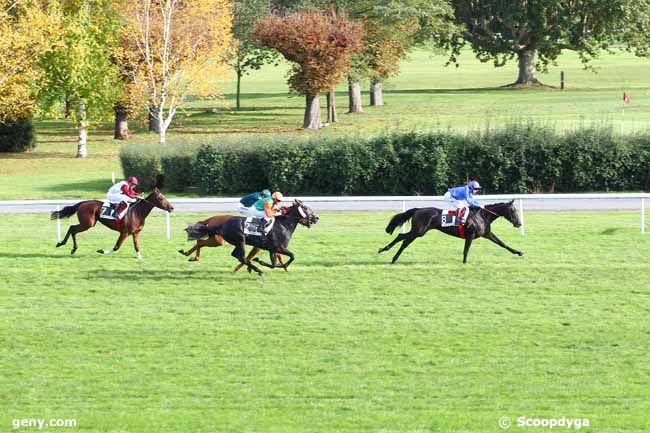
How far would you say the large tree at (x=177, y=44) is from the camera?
139 feet

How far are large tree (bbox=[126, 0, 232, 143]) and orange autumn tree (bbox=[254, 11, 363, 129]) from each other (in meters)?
1.90

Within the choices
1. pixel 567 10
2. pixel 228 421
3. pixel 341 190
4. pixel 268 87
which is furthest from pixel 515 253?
pixel 268 87

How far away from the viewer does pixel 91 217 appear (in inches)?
763

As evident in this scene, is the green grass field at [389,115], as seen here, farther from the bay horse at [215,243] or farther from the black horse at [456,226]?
the bay horse at [215,243]

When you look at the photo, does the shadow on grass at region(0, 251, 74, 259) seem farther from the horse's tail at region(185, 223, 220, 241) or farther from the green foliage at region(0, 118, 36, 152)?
the green foliage at region(0, 118, 36, 152)

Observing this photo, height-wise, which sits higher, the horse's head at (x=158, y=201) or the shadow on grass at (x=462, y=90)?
the shadow on grass at (x=462, y=90)

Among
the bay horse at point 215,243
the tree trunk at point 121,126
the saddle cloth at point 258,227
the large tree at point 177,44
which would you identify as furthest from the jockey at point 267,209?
the tree trunk at point 121,126

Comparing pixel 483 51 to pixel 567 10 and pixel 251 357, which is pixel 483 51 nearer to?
pixel 567 10

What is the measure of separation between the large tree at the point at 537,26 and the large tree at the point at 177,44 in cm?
1857

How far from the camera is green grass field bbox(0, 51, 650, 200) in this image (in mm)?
36625

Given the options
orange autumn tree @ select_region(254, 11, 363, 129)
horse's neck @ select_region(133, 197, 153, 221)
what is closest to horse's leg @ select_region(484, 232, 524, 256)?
horse's neck @ select_region(133, 197, 153, 221)

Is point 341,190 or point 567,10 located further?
point 567,10

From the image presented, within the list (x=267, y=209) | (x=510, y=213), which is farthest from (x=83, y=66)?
(x=510, y=213)

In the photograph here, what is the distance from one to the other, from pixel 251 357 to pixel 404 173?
17264 mm
